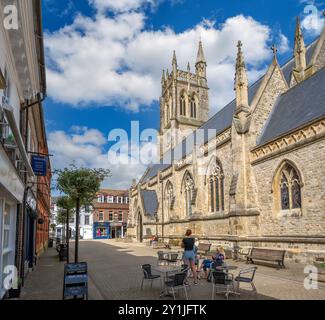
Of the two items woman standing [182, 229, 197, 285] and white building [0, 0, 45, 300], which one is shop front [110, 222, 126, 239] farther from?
woman standing [182, 229, 197, 285]

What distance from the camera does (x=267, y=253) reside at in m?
14.5

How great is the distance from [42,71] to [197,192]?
16.7 meters

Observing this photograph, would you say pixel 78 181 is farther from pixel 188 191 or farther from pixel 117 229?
pixel 117 229

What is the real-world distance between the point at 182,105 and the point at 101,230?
33.6 m

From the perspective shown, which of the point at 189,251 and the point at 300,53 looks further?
the point at 300,53

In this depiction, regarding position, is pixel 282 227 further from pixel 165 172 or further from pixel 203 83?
pixel 203 83

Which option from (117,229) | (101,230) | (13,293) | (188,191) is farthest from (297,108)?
(101,230)

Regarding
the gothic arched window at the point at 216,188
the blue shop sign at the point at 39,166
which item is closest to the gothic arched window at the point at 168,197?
the gothic arched window at the point at 216,188

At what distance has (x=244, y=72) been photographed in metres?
20.5

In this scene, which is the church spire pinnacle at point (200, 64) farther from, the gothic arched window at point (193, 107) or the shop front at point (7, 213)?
the shop front at point (7, 213)

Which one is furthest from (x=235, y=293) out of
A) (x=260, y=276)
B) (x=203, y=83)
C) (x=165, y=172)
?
(x=203, y=83)

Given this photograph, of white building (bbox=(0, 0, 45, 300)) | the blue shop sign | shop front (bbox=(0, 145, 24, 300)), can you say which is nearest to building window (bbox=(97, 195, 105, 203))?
white building (bbox=(0, 0, 45, 300))

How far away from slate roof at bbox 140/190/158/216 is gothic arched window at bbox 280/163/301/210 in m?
22.7

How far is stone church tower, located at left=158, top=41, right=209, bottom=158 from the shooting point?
4681cm
